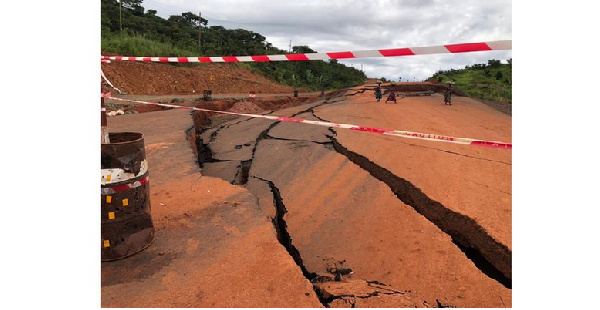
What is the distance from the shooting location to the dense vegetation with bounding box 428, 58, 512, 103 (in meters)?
22.3

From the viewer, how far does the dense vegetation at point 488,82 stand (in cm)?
2233

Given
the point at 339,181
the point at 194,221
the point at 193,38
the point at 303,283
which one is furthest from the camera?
the point at 193,38

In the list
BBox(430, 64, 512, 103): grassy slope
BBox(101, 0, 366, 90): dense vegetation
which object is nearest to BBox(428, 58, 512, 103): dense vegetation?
BBox(430, 64, 512, 103): grassy slope

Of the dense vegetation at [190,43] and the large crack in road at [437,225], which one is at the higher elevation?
the dense vegetation at [190,43]

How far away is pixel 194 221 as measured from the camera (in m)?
3.19

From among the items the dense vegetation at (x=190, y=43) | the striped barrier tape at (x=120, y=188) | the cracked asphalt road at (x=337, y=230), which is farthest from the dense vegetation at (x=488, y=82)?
the striped barrier tape at (x=120, y=188)

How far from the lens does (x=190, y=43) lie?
32188 millimetres

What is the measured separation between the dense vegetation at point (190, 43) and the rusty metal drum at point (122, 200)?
22004mm

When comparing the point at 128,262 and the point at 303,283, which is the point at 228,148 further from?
the point at 303,283

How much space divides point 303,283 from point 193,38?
35.8 metres

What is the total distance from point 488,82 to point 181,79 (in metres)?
Result: 22.2

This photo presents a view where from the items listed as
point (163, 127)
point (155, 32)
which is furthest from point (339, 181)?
point (155, 32)

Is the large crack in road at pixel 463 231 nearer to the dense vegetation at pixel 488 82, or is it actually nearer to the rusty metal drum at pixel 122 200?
the rusty metal drum at pixel 122 200

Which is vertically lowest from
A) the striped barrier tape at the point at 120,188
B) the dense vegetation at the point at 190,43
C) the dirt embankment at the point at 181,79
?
the striped barrier tape at the point at 120,188
